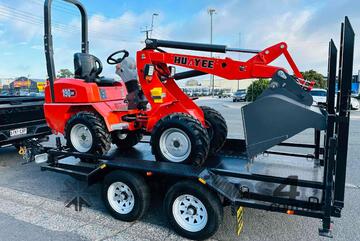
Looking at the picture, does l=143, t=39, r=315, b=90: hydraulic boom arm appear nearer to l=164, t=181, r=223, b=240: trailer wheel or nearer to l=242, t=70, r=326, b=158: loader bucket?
l=242, t=70, r=326, b=158: loader bucket

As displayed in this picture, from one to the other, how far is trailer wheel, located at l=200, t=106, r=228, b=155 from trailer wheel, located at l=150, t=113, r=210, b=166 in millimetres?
888

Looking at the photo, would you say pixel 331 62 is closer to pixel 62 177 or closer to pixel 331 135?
pixel 331 135

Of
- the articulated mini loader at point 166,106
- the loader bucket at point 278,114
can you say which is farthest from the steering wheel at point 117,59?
the loader bucket at point 278,114

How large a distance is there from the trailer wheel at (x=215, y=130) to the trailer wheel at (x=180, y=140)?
0.89m

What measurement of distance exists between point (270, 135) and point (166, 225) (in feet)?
5.66

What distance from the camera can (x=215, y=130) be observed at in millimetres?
4828

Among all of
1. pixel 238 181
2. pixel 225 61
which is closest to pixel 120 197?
pixel 238 181

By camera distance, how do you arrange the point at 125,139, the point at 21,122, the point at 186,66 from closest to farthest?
1. the point at 186,66
2. the point at 125,139
3. the point at 21,122

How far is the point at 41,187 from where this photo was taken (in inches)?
213

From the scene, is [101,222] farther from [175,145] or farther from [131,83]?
[131,83]

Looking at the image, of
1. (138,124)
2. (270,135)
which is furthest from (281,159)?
(138,124)

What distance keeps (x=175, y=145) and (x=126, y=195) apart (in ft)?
3.01

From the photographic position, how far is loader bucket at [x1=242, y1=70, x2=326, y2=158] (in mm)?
3250

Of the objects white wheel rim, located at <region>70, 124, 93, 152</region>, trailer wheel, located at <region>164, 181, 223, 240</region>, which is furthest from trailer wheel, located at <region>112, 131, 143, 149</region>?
trailer wheel, located at <region>164, 181, 223, 240</region>
